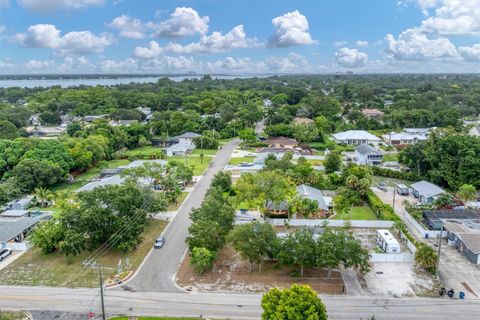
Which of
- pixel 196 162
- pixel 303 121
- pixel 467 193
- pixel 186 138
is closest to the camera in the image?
pixel 467 193

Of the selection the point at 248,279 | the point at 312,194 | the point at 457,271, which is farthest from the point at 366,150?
the point at 248,279

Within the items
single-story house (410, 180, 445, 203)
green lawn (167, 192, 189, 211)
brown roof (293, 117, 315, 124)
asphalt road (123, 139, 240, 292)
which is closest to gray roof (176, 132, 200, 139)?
brown roof (293, 117, 315, 124)

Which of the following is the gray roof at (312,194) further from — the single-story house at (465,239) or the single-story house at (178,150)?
the single-story house at (178,150)

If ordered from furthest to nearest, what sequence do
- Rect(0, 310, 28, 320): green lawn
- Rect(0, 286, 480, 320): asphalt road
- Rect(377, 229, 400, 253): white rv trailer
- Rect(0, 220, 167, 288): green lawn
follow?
Rect(377, 229, 400, 253): white rv trailer
Rect(0, 220, 167, 288): green lawn
Rect(0, 286, 480, 320): asphalt road
Rect(0, 310, 28, 320): green lawn

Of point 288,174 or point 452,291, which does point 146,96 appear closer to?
point 288,174

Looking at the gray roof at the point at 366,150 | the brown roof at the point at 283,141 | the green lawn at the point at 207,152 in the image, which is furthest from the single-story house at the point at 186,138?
the gray roof at the point at 366,150

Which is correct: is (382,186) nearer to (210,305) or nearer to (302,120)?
(210,305)

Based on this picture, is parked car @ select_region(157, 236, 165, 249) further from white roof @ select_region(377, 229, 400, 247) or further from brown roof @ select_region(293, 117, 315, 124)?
brown roof @ select_region(293, 117, 315, 124)
